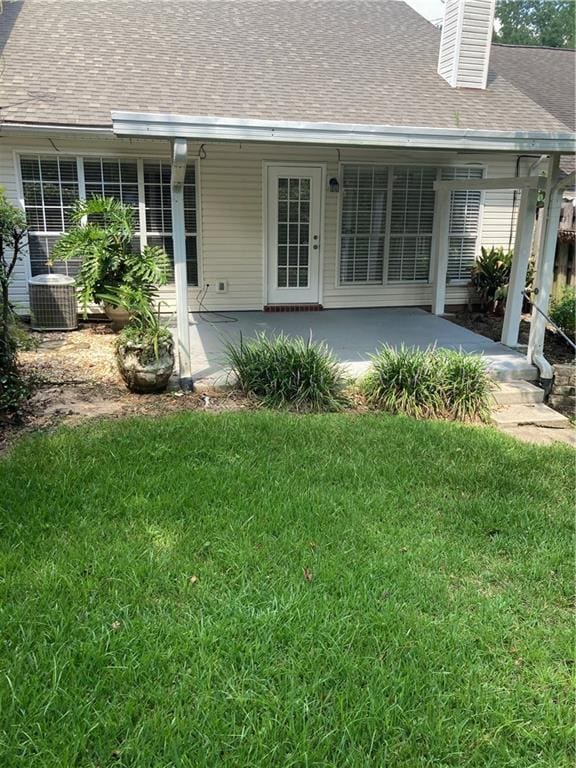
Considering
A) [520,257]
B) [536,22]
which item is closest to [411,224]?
[520,257]

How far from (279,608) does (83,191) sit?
7556 mm

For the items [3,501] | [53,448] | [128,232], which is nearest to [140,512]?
[3,501]

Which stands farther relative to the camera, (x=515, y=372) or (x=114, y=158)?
(x=114, y=158)

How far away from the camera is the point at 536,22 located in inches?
1465

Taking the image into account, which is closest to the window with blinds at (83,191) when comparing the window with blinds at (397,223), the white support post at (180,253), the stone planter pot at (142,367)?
the window with blinds at (397,223)

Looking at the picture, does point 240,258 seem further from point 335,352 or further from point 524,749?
point 524,749

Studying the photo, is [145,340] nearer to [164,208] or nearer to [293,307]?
[164,208]

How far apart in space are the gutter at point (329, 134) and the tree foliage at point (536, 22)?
36372mm

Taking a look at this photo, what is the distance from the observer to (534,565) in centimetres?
305

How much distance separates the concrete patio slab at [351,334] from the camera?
21.5 ft

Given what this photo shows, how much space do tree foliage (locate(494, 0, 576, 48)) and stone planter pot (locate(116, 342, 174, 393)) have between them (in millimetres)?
38782

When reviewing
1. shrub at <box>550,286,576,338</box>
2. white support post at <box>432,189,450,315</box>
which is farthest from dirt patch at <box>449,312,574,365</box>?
white support post at <box>432,189,450,315</box>

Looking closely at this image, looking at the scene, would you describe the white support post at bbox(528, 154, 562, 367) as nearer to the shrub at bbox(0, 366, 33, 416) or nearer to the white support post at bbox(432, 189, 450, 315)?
the white support post at bbox(432, 189, 450, 315)

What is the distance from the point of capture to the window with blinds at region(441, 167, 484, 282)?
32.9 ft
